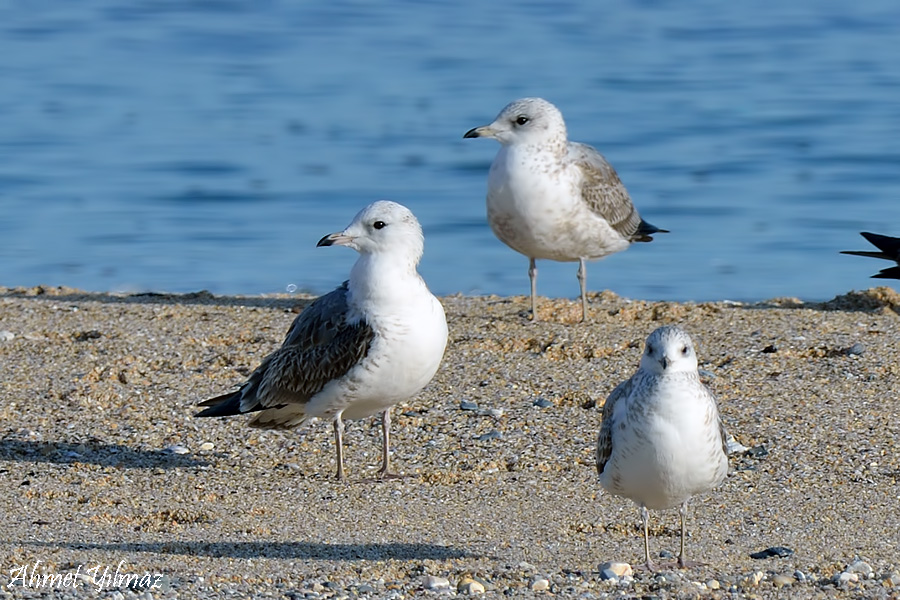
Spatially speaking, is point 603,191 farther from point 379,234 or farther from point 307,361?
point 307,361

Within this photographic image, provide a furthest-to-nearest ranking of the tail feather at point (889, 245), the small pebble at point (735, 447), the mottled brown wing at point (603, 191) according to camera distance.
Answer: the tail feather at point (889, 245)
the mottled brown wing at point (603, 191)
the small pebble at point (735, 447)

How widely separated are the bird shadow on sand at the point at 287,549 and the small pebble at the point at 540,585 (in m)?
0.43

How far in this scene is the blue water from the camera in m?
12.0

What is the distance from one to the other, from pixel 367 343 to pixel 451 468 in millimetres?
617

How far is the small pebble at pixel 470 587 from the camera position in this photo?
15.2ft

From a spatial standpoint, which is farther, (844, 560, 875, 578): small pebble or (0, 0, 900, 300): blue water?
(0, 0, 900, 300): blue water

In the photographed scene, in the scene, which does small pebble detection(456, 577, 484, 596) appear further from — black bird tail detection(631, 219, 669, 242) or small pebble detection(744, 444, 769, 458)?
black bird tail detection(631, 219, 669, 242)

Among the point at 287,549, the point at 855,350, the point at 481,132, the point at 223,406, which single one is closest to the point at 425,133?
the point at 481,132

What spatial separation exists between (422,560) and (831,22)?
1872 cm

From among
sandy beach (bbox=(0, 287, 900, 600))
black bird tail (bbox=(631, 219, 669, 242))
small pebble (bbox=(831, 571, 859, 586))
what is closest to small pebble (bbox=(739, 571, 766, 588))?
sandy beach (bbox=(0, 287, 900, 600))

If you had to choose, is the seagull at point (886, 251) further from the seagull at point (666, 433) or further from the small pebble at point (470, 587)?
the small pebble at point (470, 587)

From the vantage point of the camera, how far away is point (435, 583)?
15.4ft

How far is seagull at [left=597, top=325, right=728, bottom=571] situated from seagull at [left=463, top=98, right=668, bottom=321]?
153 inches

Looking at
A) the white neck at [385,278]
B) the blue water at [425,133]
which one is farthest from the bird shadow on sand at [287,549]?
the blue water at [425,133]
